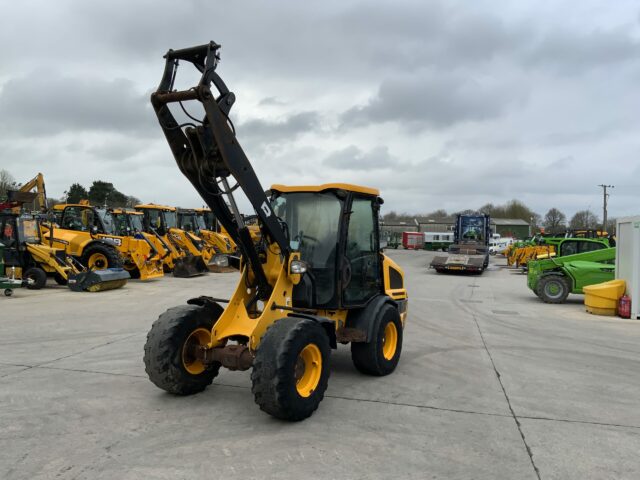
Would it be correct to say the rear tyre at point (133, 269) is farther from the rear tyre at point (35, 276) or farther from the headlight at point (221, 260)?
the headlight at point (221, 260)

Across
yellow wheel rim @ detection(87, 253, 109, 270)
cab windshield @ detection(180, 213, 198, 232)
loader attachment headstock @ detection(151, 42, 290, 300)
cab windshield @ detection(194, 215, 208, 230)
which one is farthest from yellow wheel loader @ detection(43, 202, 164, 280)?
loader attachment headstock @ detection(151, 42, 290, 300)

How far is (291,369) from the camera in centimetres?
432

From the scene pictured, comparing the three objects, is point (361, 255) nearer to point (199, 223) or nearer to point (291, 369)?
point (291, 369)

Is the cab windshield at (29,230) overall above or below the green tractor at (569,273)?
above

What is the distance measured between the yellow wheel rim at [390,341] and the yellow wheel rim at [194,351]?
231 cm

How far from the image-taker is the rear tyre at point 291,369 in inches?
168

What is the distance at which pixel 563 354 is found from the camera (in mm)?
7781

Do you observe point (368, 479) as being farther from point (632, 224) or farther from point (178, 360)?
point (632, 224)

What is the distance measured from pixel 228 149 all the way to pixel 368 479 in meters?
2.83

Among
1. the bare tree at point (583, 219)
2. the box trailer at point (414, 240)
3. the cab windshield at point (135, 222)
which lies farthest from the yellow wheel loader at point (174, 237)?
the bare tree at point (583, 219)

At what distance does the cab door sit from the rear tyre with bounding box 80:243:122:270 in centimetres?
1231

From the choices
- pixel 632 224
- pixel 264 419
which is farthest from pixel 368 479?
pixel 632 224

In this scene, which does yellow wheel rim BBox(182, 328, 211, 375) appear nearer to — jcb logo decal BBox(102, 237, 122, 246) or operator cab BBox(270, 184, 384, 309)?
operator cab BBox(270, 184, 384, 309)

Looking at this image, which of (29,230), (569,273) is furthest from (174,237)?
(569,273)
